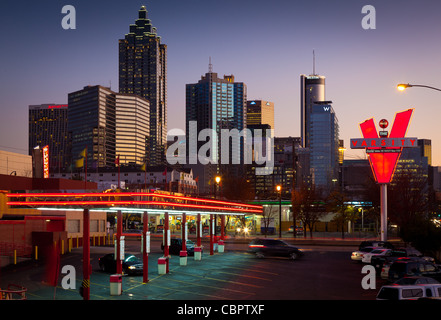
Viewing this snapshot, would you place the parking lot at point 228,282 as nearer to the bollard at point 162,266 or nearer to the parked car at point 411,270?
the bollard at point 162,266

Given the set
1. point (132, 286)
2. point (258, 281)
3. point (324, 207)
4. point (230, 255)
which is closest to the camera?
point (132, 286)

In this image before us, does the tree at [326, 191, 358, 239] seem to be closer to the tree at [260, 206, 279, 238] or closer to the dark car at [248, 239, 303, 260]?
the tree at [260, 206, 279, 238]

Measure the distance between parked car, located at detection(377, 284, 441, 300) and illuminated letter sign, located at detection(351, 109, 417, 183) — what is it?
34.8 meters

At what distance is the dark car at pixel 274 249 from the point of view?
40938 mm

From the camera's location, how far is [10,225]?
1549 inches

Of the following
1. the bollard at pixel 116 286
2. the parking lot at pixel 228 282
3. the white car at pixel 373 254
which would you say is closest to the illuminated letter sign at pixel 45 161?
the parking lot at pixel 228 282

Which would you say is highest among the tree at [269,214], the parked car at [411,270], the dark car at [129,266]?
the parked car at [411,270]

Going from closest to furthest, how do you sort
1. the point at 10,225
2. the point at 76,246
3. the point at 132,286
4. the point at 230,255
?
the point at 132,286, the point at 10,225, the point at 230,255, the point at 76,246

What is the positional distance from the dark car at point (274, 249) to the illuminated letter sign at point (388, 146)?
54.7 feet

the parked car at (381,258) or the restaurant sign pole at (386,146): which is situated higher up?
the restaurant sign pole at (386,146)

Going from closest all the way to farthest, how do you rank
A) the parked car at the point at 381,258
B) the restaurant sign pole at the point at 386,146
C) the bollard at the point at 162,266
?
the bollard at the point at 162,266 < the parked car at the point at 381,258 < the restaurant sign pole at the point at 386,146
